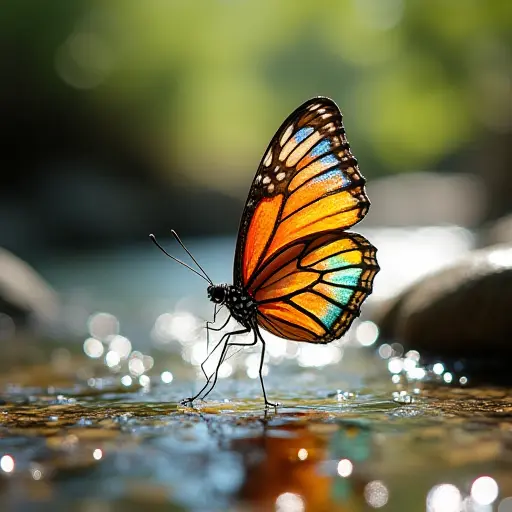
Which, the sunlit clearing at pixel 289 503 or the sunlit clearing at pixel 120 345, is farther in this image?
the sunlit clearing at pixel 120 345

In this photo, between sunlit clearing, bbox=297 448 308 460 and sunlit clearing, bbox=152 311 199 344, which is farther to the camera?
sunlit clearing, bbox=152 311 199 344

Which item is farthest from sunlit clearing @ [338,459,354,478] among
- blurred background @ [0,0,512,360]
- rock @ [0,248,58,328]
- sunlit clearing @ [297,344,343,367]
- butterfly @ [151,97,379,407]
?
blurred background @ [0,0,512,360]

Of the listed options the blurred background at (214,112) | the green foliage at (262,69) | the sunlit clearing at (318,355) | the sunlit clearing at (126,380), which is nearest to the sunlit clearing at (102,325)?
the sunlit clearing at (318,355)

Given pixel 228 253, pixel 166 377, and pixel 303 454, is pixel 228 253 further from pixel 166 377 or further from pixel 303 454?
pixel 303 454

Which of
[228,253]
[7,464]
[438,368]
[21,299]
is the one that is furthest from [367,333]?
[228,253]

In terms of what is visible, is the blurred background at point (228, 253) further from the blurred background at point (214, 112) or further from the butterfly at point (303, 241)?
the butterfly at point (303, 241)

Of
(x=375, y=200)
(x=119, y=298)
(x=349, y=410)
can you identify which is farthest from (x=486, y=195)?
(x=349, y=410)

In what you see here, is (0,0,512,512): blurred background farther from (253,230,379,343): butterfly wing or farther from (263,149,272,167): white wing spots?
(263,149,272,167): white wing spots
